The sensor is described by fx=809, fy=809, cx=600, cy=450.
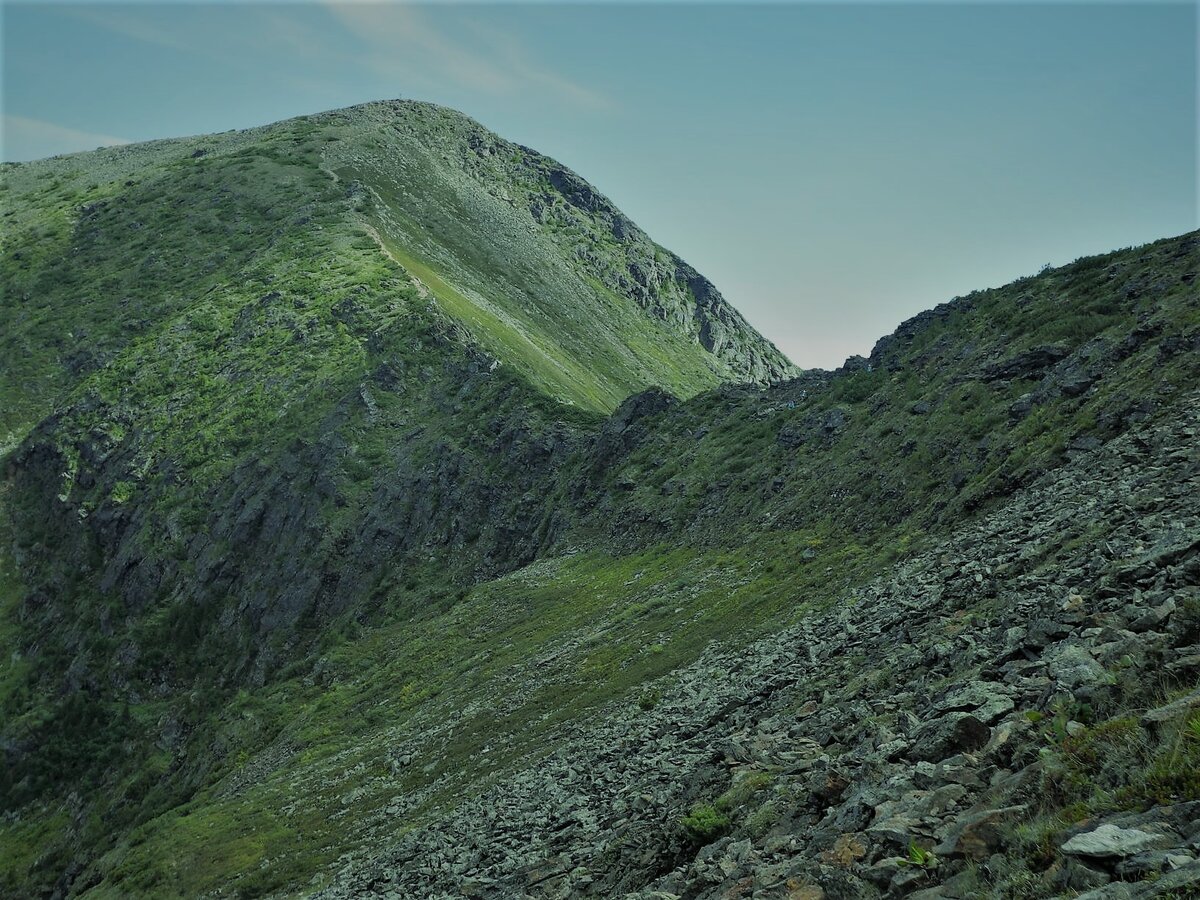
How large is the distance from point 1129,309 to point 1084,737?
36992 mm

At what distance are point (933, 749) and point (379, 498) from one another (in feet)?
230

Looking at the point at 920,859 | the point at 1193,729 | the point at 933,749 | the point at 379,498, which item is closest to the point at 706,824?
the point at 933,749

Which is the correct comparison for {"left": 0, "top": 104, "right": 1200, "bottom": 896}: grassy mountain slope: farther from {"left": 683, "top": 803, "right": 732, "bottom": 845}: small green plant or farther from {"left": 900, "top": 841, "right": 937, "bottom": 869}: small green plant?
{"left": 900, "top": 841, "right": 937, "bottom": 869}: small green plant

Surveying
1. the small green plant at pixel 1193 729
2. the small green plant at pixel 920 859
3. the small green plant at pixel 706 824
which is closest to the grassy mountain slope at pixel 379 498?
the small green plant at pixel 706 824

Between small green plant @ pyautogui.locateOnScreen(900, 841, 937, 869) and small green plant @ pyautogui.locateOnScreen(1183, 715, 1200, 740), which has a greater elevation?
small green plant @ pyautogui.locateOnScreen(1183, 715, 1200, 740)

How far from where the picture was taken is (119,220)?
148 meters

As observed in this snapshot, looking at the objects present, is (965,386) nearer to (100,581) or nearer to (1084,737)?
(1084,737)

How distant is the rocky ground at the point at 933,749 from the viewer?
9.04 meters

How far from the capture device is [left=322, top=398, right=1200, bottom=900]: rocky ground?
356 inches

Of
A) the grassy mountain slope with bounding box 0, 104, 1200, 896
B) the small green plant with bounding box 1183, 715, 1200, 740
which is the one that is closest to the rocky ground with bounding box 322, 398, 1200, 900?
the small green plant with bounding box 1183, 715, 1200, 740

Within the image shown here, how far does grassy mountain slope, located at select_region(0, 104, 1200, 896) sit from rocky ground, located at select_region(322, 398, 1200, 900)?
1.95 metres

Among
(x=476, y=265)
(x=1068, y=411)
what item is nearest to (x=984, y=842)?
(x=1068, y=411)

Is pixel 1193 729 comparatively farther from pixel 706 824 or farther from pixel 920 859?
pixel 706 824

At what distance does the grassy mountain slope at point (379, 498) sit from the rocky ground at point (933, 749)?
6.40 ft
